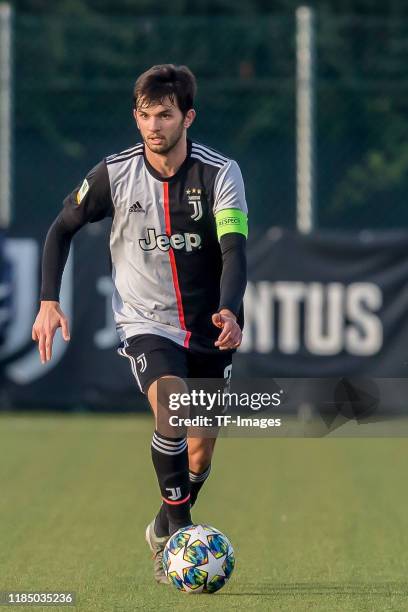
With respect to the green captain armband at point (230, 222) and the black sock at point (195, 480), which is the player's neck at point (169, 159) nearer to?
the green captain armband at point (230, 222)

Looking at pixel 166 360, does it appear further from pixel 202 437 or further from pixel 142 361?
pixel 202 437

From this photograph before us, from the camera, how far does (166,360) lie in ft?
21.4

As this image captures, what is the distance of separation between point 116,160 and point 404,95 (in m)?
12.0

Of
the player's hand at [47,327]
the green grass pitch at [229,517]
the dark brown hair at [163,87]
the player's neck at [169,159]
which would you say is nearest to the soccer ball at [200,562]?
the green grass pitch at [229,517]

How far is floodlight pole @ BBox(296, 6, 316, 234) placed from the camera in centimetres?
1402

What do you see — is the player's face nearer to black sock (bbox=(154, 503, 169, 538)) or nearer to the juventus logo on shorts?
the juventus logo on shorts

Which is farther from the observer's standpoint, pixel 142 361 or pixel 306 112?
→ pixel 306 112

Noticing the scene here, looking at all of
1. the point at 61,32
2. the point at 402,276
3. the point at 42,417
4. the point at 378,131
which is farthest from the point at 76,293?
the point at 378,131

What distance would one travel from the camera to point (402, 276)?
13766 millimetres

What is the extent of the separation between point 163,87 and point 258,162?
523 inches

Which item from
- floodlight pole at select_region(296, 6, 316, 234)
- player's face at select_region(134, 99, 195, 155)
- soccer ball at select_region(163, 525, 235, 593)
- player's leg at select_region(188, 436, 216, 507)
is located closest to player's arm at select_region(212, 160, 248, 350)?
player's face at select_region(134, 99, 195, 155)

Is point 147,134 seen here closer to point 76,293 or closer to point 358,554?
point 358,554
